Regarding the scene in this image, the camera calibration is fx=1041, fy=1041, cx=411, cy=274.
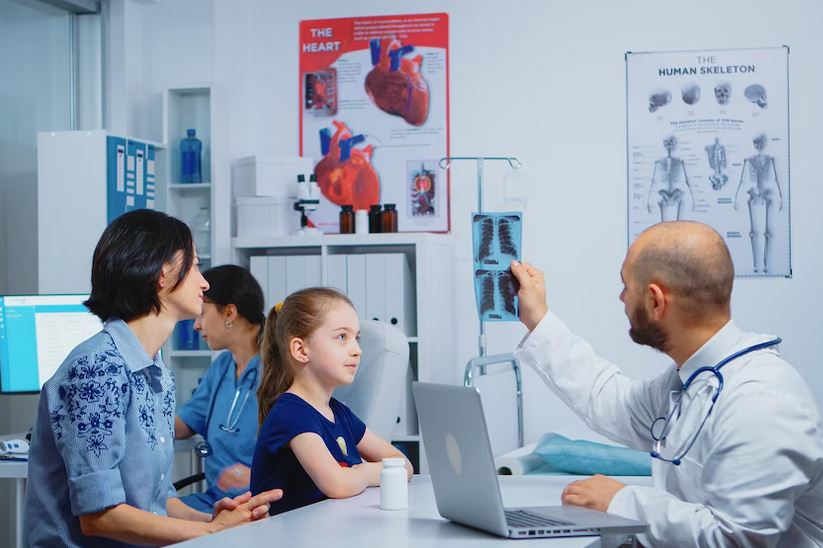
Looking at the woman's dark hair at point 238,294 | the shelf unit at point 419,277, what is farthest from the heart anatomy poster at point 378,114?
the woman's dark hair at point 238,294

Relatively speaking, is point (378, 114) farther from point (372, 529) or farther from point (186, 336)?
point (372, 529)

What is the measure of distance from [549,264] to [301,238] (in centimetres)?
115

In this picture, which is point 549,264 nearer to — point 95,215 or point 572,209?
point 572,209

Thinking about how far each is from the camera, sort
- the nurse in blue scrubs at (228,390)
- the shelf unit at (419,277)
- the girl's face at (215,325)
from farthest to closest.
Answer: the shelf unit at (419,277), the girl's face at (215,325), the nurse in blue scrubs at (228,390)

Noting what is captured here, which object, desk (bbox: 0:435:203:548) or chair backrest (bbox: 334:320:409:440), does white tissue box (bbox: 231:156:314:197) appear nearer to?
desk (bbox: 0:435:203:548)

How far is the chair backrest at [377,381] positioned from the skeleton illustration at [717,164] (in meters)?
2.22

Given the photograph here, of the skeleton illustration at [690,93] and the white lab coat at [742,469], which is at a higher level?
the skeleton illustration at [690,93]

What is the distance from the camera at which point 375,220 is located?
4684 millimetres

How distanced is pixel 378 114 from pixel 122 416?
3.22 meters

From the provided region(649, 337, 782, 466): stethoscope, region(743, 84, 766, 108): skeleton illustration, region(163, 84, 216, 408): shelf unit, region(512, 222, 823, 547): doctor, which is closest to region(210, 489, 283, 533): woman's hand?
region(512, 222, 823, 547): doctor

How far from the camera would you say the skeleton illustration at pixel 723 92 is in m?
4.65

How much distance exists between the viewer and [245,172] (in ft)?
15.6

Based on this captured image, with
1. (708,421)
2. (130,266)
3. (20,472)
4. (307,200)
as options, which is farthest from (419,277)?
(708,421)

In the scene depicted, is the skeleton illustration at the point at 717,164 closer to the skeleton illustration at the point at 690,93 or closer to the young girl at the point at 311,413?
the skeleton illustration at the point at 690,93
